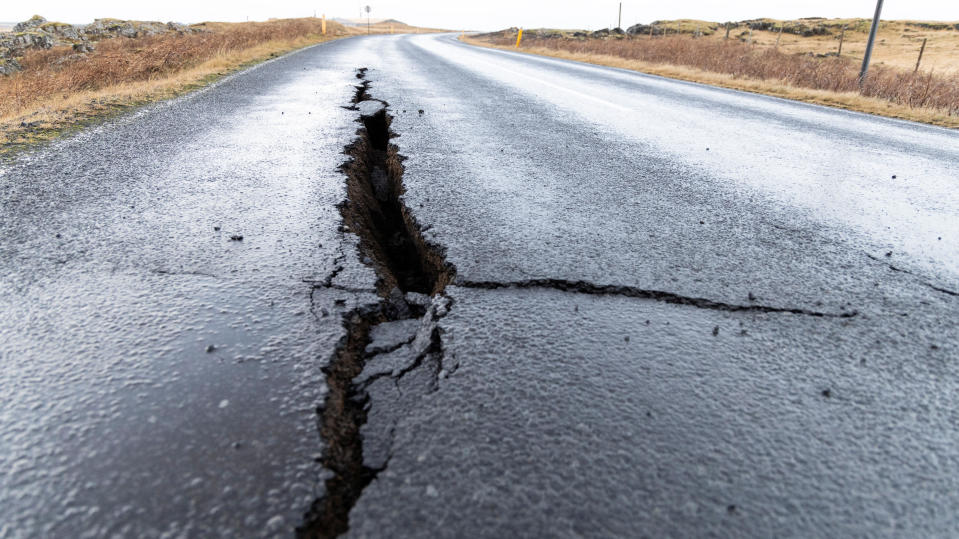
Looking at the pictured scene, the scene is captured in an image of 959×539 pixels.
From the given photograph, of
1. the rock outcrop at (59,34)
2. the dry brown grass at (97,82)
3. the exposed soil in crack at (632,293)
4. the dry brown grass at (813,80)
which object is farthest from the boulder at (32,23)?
the exposed soil in crack at (632,293)

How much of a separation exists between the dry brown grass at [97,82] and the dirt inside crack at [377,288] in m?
2.98

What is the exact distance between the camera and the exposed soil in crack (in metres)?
2.15

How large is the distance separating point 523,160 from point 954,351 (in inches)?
119

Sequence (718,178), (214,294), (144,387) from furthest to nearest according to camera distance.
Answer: (718,178) → (214,294) → (144,387)

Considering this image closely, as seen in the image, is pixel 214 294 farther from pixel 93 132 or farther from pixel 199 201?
pixel 93 132

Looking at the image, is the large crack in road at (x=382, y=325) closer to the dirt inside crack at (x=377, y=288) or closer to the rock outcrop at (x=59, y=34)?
the dirt inside crack at (x=377, y=288)

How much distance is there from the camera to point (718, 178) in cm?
404

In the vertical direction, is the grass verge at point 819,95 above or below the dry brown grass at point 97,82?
below

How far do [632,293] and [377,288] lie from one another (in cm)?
105

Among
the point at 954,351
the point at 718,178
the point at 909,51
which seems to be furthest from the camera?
the point at 909,51

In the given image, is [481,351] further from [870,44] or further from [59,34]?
[59,34]

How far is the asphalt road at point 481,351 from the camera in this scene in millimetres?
1229

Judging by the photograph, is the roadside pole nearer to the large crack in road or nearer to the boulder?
the large crack in road

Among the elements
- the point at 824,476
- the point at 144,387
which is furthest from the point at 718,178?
the point at 144,387
